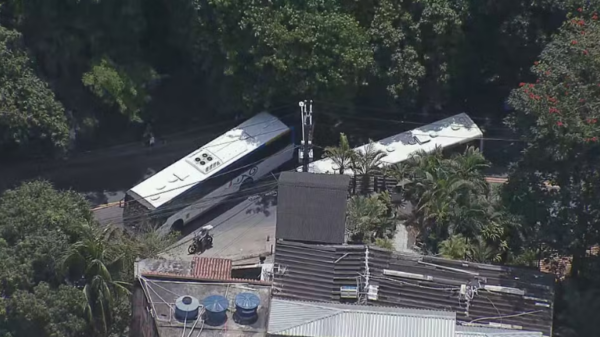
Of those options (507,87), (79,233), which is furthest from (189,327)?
(507,87)

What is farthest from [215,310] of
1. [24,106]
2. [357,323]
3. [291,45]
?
[24,106]

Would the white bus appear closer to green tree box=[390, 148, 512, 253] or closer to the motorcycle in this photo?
the motorcycle

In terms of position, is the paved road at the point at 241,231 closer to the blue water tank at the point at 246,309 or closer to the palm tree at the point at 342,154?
the palm tree at the point at 342,154

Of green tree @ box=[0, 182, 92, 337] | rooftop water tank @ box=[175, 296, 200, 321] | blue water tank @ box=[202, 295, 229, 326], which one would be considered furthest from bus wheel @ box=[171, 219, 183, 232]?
blue water tank @ box=[202, 295, 229, 326]

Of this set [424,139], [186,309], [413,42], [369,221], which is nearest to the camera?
[186,309]

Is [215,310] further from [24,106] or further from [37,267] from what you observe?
[24,106]
